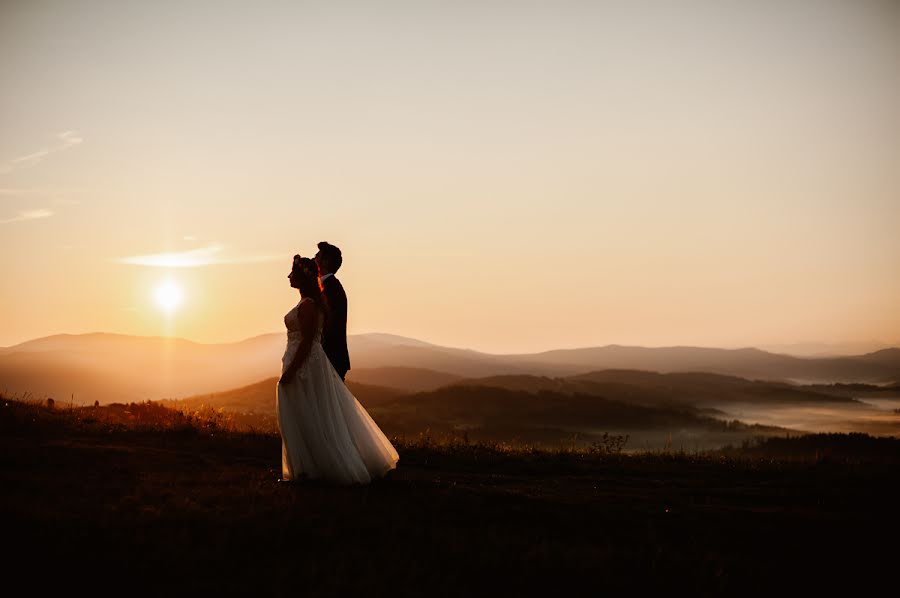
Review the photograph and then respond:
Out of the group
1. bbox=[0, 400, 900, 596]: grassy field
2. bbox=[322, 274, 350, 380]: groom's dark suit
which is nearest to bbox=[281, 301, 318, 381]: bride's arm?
bbox=[322, 274, 350, 380]: groom's dark suit

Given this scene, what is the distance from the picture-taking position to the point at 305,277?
34.7ft

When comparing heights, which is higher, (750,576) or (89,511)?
(89,511)

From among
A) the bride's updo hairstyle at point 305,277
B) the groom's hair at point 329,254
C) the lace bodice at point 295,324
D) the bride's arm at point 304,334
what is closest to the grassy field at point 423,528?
the bride's arm at point 304,334

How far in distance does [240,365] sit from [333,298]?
378ft

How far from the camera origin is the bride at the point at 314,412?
10.4 meters

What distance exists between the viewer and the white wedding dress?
10344 millimetres

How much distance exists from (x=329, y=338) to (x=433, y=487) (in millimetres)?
3126

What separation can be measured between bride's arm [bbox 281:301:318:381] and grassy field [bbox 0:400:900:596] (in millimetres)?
1781

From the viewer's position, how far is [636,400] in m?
64.8

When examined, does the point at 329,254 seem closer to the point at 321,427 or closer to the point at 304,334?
the point at 304,334

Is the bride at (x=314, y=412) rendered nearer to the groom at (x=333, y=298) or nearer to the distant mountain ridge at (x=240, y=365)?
the groom at (x=333, y=298)

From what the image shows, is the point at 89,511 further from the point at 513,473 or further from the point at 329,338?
the point at 513,473

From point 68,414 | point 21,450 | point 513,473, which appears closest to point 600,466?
point 513,473

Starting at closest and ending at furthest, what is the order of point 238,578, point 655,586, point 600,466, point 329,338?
point 238,578
point 655,586
point 329,338
point 600,466
